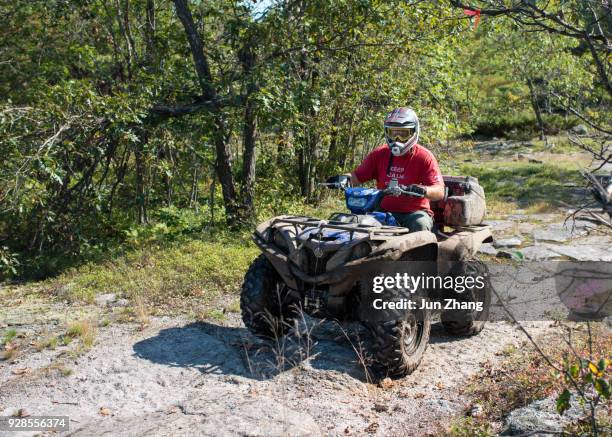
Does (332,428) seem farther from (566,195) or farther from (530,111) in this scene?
(530,111)

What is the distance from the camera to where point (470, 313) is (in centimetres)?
→ 687

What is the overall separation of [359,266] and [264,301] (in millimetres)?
1115

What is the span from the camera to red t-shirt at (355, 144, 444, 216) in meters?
6.57

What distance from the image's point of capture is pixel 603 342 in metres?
6.30

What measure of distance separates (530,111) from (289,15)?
2169cm

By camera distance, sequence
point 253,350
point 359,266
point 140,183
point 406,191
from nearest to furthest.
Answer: point 359,266, point 406,191, point 253,350, point 140,183

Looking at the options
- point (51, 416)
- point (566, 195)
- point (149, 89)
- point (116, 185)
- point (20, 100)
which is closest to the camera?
point (51, 416)

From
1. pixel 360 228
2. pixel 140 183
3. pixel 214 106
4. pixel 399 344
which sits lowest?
pixel 399 344

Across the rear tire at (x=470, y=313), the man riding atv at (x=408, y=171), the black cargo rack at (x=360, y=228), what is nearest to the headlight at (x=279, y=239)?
the black cargo rack at (x=360, y=228)

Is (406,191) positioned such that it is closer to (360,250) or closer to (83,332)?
(360,250)

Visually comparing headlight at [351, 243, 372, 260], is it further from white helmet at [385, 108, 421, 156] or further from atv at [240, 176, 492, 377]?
white helmet at [385, 108, 421, 156]

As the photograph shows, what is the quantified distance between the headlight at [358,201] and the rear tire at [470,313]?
44.6 inches

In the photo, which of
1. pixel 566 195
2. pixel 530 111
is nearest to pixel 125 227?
pixel 566 195

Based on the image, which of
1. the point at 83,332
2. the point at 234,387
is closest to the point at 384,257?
the point at 234,387
